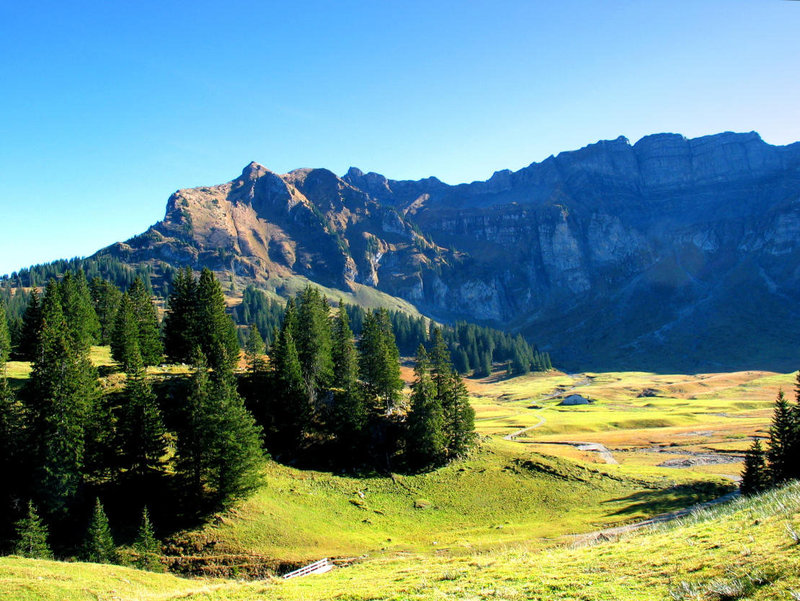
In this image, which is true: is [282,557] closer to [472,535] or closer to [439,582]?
[472,535]

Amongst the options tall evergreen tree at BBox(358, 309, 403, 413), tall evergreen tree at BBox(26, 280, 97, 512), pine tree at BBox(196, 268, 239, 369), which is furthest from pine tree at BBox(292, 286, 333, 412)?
tall evergreen tree at BBox(26, 280, 97, 512)

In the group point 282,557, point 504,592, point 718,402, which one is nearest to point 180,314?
point 282,557

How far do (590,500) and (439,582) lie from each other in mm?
36982

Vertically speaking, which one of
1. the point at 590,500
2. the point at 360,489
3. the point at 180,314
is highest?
the point at 180,314

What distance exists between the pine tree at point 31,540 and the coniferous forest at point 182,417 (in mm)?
111

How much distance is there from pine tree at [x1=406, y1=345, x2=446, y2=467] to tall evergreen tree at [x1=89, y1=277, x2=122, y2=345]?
2510 inches

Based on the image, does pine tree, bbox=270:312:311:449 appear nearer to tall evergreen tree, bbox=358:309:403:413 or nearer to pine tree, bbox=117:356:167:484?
tall evergreen tree, bbox=358:309:403:413

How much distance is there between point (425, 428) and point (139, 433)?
3202cm

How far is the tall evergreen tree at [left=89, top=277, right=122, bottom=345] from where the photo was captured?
287 feet

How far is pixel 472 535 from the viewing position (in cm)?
4191

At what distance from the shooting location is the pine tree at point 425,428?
58.0 meters

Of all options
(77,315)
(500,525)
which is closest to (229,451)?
(500,525)

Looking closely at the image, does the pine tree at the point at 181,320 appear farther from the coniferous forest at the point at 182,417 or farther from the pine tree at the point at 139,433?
the pine tree at the point at 139,433

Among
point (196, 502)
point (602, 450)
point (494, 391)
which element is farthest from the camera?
point (494, 391)
